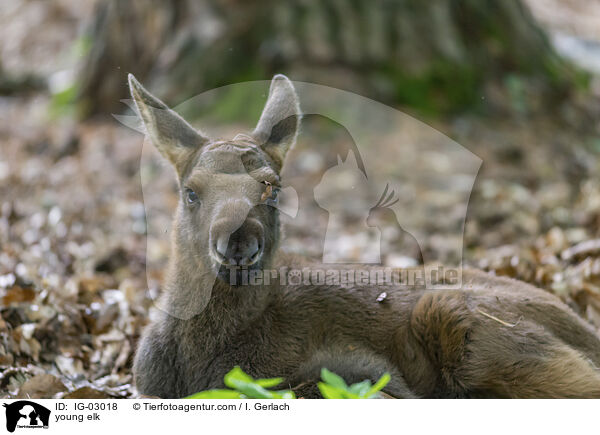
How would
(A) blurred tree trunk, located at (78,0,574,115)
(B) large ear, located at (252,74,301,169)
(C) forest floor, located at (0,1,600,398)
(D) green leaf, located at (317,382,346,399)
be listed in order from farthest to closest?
(A) blurred tree trunk, located at (78,0,574,115)
(C) forest floor, located at (0,1,600,398)
(B) large ear, located at (252,74,301,169)
(D) green leaf, located at (317,382,346,399)

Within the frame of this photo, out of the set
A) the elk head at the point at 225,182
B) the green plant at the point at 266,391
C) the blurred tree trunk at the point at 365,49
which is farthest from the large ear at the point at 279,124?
the blurred tree trunk at the point at 365,49

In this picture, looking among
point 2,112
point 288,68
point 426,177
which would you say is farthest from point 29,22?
point 426,177

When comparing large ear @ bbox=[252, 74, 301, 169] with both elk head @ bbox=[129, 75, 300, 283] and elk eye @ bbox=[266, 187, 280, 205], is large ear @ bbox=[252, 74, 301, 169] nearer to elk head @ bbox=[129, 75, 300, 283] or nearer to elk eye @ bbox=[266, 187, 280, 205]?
elk head @ bbox=[129, 75, 300, 283]

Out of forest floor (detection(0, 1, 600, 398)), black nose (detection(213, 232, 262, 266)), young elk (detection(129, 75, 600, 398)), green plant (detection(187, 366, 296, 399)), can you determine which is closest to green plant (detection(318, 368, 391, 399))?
green plant (detection(187, 366, 296, 399))

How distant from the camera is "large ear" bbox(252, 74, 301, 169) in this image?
575 centimetres

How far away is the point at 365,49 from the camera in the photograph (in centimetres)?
1216

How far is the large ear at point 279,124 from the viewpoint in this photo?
18.8ft

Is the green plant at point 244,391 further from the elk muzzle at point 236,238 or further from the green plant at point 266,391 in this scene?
the elk muzzle at point 236,238

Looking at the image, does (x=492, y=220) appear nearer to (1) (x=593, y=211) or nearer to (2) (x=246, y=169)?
(1) (x=593, y=211)

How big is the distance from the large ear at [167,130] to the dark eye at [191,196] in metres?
0.25

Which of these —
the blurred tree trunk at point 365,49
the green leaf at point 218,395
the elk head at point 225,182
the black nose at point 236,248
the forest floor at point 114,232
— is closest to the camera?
the green leaf at point 218,395

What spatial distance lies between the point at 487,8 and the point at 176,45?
554 cm

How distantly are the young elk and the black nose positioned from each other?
11 mm
